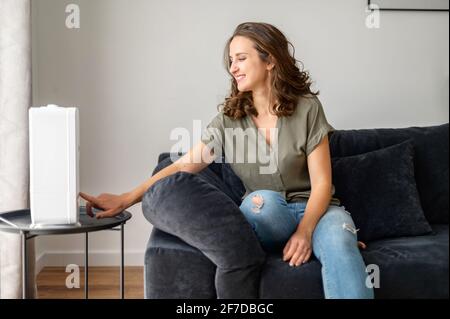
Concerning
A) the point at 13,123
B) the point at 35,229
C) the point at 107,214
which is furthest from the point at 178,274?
Answer: the point at 13,123

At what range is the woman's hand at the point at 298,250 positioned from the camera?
1509 mm

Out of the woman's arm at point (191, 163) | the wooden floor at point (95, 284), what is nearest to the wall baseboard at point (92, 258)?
the wooden floor at point (95, 284)

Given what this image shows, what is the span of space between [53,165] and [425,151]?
4.02 feet

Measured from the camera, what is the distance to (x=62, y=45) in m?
2.45

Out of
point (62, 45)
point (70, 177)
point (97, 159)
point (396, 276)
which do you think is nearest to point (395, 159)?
point (396, 276)

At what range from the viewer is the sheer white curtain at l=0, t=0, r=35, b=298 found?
1943 millimetres

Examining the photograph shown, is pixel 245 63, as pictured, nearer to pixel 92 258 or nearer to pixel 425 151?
pixel 425 151

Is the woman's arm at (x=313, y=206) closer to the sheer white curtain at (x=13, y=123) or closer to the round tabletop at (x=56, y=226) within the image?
the round tabletop at (x=56, y=226)

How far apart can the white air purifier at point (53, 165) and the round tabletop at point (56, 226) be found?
2 centimetres

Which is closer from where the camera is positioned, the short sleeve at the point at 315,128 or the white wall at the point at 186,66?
the short sleeve at the point at 315,128

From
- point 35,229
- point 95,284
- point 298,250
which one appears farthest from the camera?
point 95,284

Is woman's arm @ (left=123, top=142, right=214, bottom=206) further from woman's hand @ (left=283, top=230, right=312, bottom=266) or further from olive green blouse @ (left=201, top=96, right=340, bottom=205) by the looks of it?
woman's hand @ (left=283, top=230, right=312, bottom=266)

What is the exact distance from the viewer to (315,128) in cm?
168
